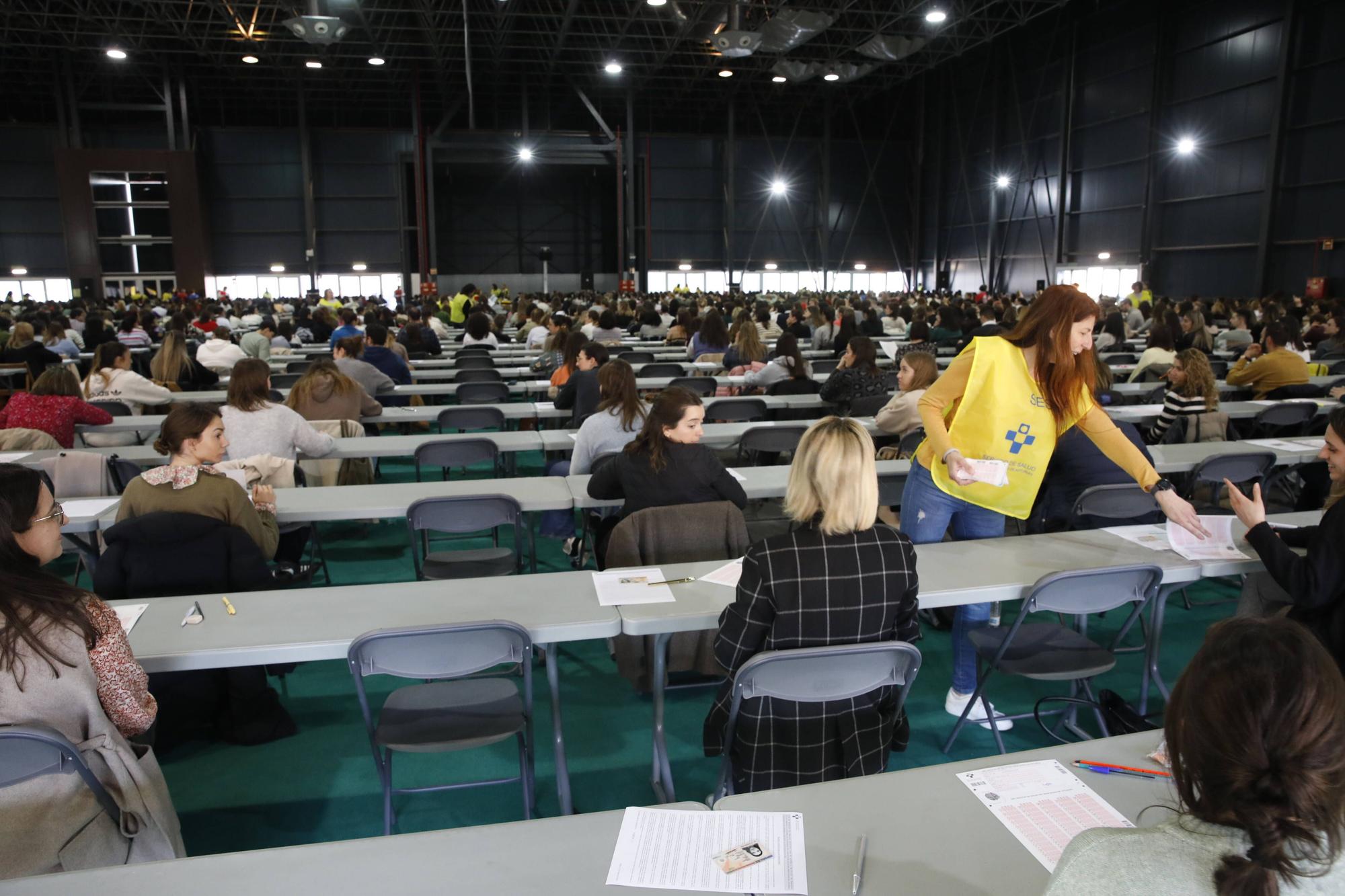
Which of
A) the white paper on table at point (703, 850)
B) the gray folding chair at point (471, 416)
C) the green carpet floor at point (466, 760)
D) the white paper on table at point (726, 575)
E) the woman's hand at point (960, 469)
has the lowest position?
the green carpet floor at point (466, 760)

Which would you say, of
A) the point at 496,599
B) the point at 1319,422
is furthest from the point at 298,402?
the point at 1319,422

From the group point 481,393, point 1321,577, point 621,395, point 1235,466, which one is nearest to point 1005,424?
point 1321,577

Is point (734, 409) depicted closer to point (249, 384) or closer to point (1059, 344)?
point (249, 384)

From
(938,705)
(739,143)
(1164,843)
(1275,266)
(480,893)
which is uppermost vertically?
(739,143)

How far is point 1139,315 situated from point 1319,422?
739 cm

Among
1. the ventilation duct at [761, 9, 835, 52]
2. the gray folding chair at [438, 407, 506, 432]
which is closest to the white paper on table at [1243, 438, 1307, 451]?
the gray folding chair at [438, 407, 506, 432]

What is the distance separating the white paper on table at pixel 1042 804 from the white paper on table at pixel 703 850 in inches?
15.2

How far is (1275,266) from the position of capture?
604 inches

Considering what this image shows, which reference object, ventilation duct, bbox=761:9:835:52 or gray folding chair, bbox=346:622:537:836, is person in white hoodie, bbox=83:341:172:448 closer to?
gray folding chair, bbox=346:622:537:836

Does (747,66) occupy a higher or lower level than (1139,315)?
higher

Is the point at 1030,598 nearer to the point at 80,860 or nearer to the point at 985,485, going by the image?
the point at 985,485

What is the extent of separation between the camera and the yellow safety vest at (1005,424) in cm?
296

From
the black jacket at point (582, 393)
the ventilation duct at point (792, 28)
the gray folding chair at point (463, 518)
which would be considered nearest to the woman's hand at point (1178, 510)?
the gray folding chair at point (463, 518)

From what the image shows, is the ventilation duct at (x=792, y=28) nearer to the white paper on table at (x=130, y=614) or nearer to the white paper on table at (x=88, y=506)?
the white paper on table at (x=88, y=506)
